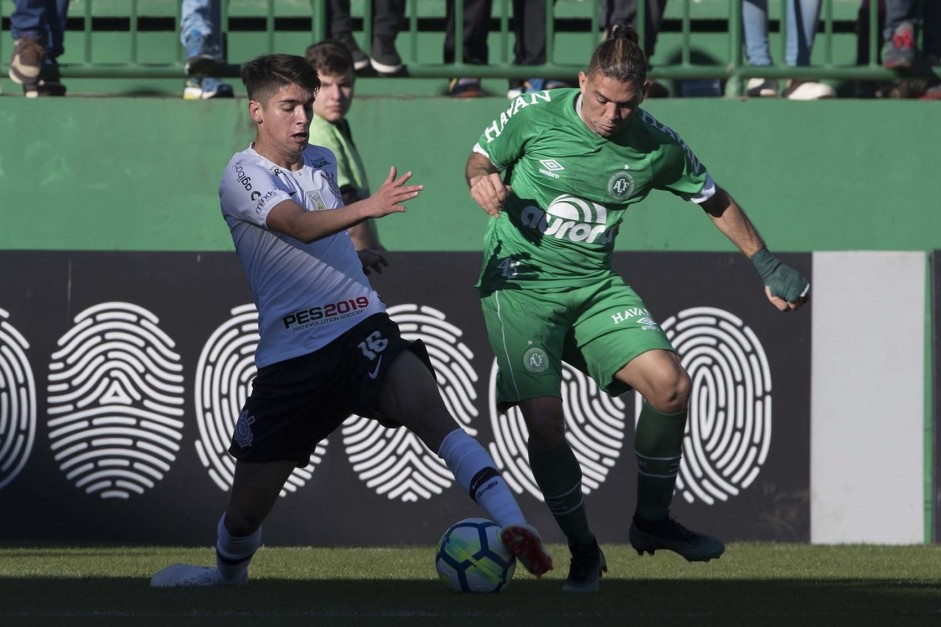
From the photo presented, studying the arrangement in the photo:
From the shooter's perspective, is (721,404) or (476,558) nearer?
(476,558)

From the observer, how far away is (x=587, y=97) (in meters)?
6.41

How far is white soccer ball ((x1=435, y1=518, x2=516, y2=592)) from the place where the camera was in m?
5.51

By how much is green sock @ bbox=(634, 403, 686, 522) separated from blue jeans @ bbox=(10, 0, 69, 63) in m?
5.67

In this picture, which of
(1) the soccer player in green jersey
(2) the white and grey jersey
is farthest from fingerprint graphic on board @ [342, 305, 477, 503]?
(2) the white and grey jersey

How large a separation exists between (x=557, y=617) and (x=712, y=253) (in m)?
4.58

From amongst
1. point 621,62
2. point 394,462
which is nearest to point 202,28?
point 394,462

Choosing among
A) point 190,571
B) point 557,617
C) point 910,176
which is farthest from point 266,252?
point 910,176

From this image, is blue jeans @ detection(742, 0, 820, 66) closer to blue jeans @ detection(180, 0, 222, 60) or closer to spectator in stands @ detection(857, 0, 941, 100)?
spectator in stands @ detection(857, 0, 941, 100)

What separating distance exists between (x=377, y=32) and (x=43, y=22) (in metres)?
2.14

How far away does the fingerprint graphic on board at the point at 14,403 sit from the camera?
8.92 meters

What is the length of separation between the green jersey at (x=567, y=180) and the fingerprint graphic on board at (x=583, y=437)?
8.25ft

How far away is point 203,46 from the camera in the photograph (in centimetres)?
1033

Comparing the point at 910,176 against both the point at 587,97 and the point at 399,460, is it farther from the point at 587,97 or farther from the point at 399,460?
the point at 587,97

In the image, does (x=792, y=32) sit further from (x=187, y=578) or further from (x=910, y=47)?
(x=187, y=578)
